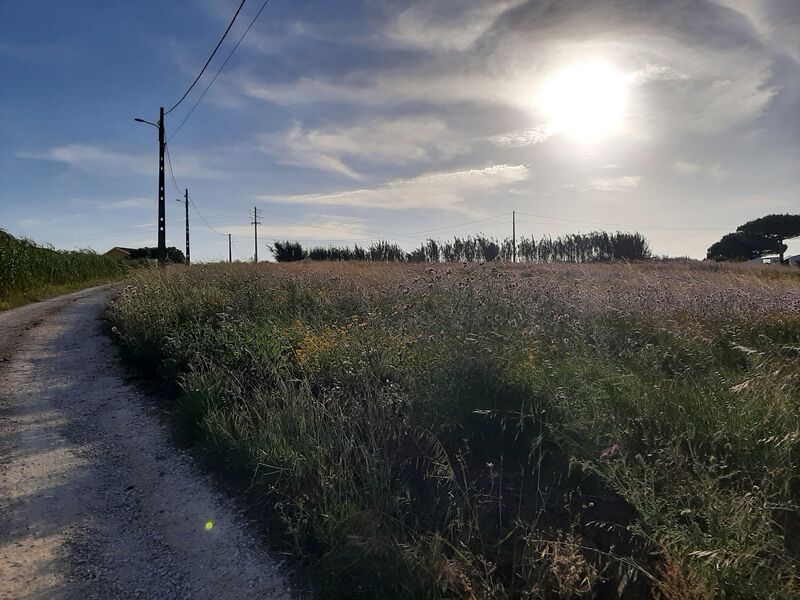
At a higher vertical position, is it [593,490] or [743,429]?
[743,429]

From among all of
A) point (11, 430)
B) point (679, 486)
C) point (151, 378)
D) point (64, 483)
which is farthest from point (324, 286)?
point (679, 486)

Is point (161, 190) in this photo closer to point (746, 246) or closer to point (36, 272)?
point (36, 272)

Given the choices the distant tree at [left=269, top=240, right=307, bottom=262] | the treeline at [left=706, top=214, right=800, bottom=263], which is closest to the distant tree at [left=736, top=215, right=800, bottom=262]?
the treeline at [left=706, top=214, right=800, bottom=263]

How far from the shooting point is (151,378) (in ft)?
20.5

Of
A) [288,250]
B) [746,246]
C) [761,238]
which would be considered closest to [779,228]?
[761,238]

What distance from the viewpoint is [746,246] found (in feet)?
161

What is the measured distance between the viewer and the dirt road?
8.75 feet

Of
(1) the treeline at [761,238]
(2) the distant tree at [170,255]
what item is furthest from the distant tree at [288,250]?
(1) the treeline at [761,238]

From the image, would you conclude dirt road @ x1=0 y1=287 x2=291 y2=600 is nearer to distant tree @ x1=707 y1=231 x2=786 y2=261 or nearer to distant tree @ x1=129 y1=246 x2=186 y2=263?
distant tree @ x1=129 y1=246 x2=186 y2=263

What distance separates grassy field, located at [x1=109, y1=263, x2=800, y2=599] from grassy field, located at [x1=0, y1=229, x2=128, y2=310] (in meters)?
11.9

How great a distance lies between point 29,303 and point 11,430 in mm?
11281

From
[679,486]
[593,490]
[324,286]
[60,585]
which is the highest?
[324,286]

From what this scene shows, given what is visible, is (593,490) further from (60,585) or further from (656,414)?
(60,585)

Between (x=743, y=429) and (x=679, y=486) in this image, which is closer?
(x=679, y=486)
